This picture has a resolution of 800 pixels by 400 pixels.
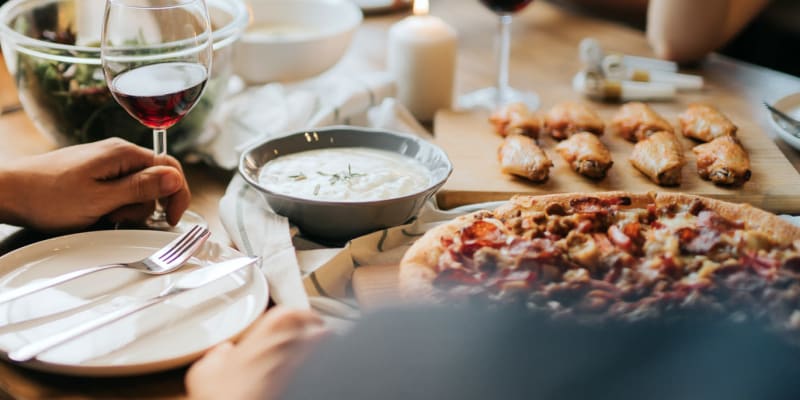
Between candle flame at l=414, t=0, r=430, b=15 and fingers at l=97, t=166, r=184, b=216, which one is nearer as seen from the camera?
fingers at l=97, t=166, r=184, b=216

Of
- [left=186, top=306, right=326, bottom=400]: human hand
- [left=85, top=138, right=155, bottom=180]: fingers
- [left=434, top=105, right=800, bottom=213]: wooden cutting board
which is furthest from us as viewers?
[left=434, top=105, right=800, bottom=213]: wooden cutting board

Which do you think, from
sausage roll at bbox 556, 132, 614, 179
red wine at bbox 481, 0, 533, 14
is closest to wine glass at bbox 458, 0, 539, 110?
red wine at bbox 481, 0, 533, 14

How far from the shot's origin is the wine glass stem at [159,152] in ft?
4.74

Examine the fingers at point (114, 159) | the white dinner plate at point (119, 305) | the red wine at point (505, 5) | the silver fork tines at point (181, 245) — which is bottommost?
the white dinner plate at point (119, 305)

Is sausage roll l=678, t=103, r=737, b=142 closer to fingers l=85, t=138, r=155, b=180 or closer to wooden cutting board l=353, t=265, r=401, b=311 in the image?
wooden cutting board l=353, t=265, r=401, b=311

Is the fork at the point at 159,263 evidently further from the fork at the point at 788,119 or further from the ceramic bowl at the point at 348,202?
the fork at the point at 788,119

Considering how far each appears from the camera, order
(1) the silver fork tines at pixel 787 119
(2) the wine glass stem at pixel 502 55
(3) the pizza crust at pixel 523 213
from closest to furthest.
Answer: (3) the pizza crust at pixel 523 213, (1) the silver fork tines at pixel 787 119, (2) the wine glass stem at pixel 502 55

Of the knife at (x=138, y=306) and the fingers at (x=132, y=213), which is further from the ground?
the knife at (x=138, y=306)

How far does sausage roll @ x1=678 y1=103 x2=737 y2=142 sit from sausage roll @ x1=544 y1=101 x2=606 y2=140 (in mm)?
183

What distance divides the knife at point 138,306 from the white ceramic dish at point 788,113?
1.23 metres

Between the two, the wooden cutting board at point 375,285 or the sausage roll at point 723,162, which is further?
the sausage roll at point 723,162

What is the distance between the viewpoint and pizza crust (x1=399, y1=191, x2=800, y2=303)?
3.82ft

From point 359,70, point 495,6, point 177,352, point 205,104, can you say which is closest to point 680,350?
point 177,352

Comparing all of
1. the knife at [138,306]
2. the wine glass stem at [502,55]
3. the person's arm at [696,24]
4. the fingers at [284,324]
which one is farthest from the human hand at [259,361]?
the person's arm at [696,24]
